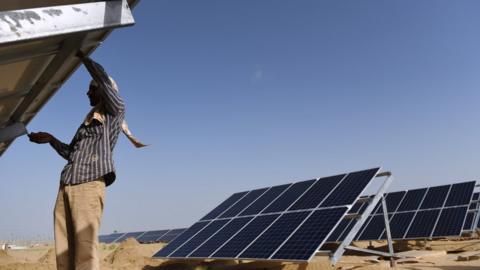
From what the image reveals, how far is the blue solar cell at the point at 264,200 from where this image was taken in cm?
1109

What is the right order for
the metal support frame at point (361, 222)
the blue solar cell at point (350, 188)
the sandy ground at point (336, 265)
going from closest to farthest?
the metal support frame at point (361, 222) < the blue solar cell at point (350, 188) < the sandy ground at point (336, 265)

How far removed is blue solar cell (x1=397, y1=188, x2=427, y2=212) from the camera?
1537 cm

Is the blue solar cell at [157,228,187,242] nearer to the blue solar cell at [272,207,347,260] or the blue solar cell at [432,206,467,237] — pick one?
the blue solar cell at [432,206,467,237]

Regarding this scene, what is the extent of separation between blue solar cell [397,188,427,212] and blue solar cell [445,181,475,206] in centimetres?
108

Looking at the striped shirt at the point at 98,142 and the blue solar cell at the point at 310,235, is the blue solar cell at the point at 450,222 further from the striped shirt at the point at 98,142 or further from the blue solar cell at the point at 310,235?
the striped shirt at the point at 98,142

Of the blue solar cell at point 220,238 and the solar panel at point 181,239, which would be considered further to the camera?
the solar panel at point 181,239

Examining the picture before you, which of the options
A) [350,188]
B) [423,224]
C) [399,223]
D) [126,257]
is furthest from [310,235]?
[126,257]

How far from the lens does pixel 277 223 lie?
9.16 meters

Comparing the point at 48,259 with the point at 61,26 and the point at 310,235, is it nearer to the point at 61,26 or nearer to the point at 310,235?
the point at 310,235

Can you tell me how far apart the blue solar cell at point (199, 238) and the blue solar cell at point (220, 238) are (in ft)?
0.96

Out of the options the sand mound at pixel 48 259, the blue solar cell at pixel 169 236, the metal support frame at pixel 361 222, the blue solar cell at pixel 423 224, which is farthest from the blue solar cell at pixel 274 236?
the blue solar cell at pixel 169 236

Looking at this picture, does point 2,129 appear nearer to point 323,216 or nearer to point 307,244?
point 307,244

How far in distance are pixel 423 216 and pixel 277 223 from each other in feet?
24.3

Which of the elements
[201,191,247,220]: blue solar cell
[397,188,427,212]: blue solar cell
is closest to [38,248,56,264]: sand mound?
[201,191,247,220]: blue solar cell
